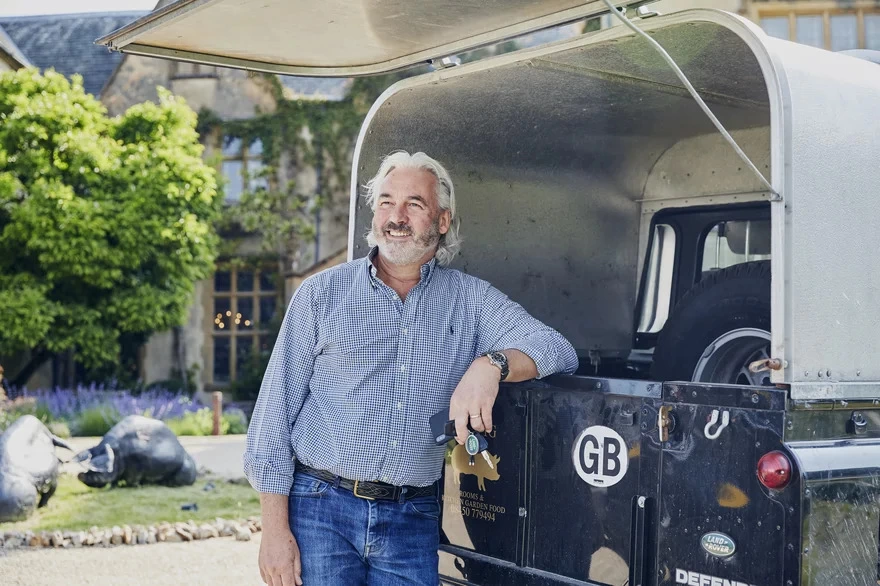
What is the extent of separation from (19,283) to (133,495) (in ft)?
34.2

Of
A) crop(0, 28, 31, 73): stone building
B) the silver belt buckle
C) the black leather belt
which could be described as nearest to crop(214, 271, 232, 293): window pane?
crop(0, 28, 31, 73): stone building

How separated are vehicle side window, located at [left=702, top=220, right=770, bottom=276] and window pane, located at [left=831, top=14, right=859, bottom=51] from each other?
1246 cm

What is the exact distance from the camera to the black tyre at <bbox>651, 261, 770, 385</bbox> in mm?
4121

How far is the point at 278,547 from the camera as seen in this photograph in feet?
11.4

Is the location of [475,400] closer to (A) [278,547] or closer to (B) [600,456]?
(B) [600,456]

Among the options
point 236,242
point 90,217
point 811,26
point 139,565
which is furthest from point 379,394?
point 236,242

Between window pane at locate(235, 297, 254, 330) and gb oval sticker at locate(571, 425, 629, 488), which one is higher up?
window pane at locate(235, 297, 254, 330)

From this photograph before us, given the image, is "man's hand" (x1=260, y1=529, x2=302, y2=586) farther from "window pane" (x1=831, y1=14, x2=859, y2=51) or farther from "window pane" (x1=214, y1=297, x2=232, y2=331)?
"window pane" (x1=214, y1=297, x2=232, y2=331)

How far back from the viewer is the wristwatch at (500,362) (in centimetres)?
347

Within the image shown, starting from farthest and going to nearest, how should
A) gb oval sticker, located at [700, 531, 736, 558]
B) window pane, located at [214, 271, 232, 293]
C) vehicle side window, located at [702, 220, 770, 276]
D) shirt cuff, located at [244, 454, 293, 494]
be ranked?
window pane, located at [214, 271, 232, 293] → vehicle side window, located at [702, 220, 770, 276] → shirt cuff, located at [244, 454, 293, 494] → gb oval sticker, located at [700, 531, 736, 558]

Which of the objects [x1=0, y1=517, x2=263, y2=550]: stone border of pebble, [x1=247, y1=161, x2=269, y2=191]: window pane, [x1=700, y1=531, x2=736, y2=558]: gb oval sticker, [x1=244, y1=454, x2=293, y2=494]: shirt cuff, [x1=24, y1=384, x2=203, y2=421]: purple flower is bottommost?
[x1=0, y1=517, x2=263, y2=550]: stone border of pebble

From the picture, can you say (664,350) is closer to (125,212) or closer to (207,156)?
(125,212)

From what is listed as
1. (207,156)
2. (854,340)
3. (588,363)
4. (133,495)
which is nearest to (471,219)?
(588,363)

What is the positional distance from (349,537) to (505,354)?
2.65 feet
